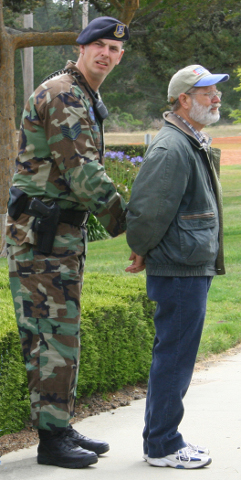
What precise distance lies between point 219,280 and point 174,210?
5693mm

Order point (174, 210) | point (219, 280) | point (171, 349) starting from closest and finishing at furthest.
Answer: point (174, 210)
point (171, 349)
point (219, 280)

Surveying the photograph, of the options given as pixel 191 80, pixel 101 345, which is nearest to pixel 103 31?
pixel 191 80

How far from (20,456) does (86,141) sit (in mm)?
1635

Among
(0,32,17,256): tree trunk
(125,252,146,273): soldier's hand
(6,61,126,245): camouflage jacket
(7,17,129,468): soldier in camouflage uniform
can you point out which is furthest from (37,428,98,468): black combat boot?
(0,32,17,256): tree trunk

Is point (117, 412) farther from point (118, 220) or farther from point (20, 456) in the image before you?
point (118, 220)

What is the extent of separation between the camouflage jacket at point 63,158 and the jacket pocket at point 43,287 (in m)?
0.13

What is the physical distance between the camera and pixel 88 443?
129 inches

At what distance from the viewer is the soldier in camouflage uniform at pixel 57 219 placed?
2957 millimetres

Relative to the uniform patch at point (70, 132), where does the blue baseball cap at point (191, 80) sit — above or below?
above

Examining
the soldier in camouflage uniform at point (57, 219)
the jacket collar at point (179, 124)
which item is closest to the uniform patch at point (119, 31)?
the soldier in camouflage uniform at point (57, 219)

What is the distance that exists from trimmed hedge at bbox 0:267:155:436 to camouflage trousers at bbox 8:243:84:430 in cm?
40

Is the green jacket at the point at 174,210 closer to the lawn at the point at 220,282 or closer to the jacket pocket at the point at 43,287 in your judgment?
the jacket pocket at the point at 43,287

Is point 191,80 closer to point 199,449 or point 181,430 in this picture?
point 199,449

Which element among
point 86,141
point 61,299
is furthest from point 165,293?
point 86,141
